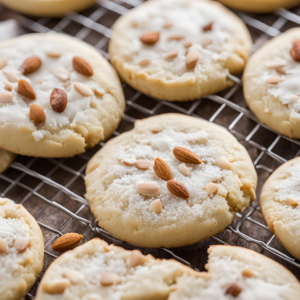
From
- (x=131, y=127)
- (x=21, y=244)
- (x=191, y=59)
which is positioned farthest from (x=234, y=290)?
(x=191, y=59)

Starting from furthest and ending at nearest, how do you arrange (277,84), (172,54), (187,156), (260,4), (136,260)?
1. (260,4)
2. (172,54)
3. (277,84)
4. (187,156)
5. (136,260)

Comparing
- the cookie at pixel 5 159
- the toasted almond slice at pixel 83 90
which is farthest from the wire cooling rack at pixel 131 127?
the toasted almond slice at pixel 83 90

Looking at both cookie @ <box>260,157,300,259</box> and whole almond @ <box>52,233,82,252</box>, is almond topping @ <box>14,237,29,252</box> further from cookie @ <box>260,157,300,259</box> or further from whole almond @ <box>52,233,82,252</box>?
cookie @ <box>260,157,300,259</box>

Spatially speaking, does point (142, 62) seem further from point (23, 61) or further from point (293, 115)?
point (293, 115)

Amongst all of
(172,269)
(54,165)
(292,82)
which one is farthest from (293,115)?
(54,165)

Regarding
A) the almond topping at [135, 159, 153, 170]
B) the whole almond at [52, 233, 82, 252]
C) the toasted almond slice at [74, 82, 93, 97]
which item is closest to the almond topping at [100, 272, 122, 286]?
the whole almond at [52, 233, 82, 252]

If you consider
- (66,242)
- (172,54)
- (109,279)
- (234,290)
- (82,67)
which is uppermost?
(172,54)

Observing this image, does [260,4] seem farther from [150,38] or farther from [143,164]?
[143,164]
